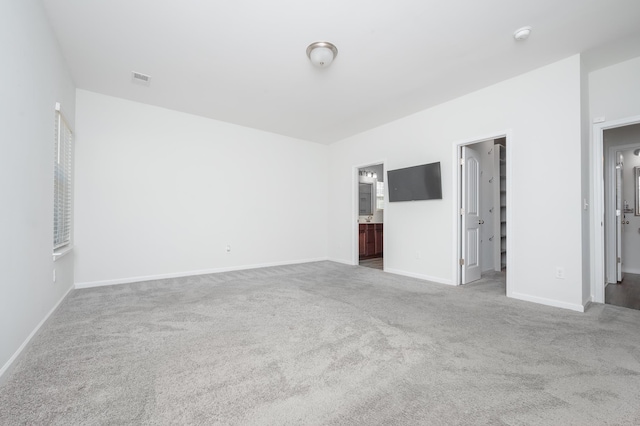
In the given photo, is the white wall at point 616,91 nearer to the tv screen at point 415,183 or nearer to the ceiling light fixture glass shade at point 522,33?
the ceiling light fixture glass shade at point 522,33

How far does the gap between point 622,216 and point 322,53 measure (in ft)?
18.7

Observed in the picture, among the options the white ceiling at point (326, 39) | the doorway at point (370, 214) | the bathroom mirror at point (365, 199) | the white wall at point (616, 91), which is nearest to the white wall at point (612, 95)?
the white wall at point (616, 91)

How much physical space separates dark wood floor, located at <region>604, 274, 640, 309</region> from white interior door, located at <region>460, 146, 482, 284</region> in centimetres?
143

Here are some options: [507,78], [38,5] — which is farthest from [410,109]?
[38,5]

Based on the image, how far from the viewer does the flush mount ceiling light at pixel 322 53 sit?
271 cm

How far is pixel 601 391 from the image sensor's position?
1.53 meters

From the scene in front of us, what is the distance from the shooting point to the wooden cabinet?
6570mm

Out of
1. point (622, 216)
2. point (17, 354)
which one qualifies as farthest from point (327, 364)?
point (622, 216)

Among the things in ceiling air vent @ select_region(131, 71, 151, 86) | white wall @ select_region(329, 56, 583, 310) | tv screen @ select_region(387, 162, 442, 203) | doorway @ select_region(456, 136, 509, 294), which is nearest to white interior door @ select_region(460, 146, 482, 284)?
doorway @ select_region(456, 136, 509, 294)

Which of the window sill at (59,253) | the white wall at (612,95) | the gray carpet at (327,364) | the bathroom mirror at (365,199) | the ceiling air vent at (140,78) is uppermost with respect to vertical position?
the ceiling air vent at (140,78)

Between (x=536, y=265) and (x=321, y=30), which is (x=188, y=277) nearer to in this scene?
(x=321, y=30)

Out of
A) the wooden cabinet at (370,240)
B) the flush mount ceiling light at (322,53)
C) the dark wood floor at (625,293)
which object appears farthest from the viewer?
the wooden cabinet at (370,240)

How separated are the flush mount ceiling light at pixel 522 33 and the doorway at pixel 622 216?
7.90 ft

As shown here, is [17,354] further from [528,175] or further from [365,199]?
[365,199]
